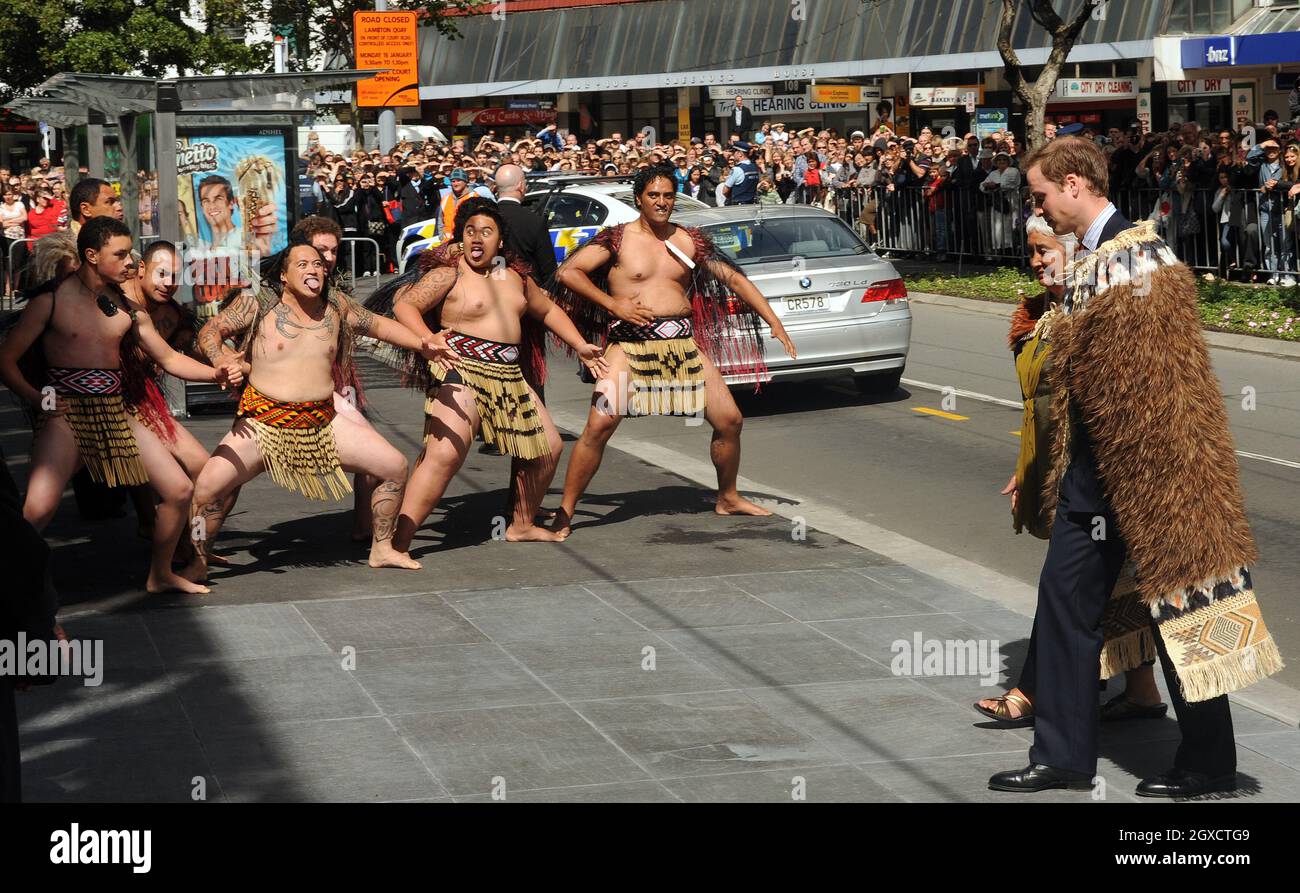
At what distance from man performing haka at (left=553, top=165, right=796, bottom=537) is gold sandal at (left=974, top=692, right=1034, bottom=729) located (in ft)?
11.8

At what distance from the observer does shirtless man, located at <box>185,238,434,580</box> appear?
7.88 m

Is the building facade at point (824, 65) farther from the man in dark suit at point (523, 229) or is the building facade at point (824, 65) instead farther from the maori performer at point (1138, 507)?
the maori performer at point (1138, 507)

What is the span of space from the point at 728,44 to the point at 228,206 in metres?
36.9

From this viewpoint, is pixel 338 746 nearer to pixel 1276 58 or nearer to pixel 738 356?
pixel 738 356

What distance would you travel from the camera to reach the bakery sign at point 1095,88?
35.3 m

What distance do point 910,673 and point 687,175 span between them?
24351mm

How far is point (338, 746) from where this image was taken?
5633mm

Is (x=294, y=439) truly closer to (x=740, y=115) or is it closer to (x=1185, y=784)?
(x=1185, y=784)

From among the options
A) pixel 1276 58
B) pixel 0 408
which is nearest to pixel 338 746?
pixel 0 408

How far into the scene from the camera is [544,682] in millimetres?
6379

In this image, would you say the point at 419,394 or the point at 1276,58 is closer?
the point at 419,394

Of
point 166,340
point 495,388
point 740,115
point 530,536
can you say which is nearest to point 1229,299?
point 530,536

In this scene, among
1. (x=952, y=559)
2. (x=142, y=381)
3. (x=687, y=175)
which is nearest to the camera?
(x=142, y=381)

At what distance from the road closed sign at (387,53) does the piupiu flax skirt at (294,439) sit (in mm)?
24795
